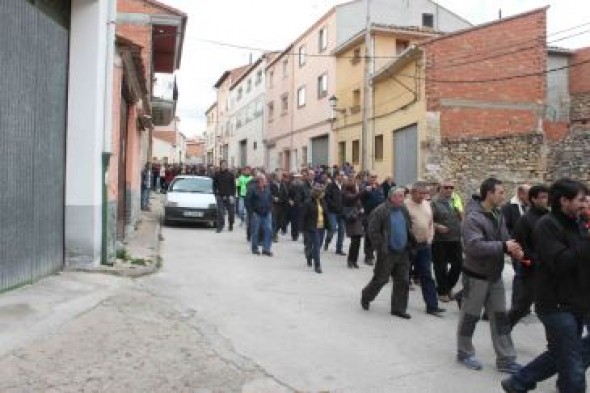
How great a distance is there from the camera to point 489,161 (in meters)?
22.3

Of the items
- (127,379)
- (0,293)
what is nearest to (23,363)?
(127,379)

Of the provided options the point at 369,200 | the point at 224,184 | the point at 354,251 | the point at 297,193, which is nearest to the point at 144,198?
the point at 224,184

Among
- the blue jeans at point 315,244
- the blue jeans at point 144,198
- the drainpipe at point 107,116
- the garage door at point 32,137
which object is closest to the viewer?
the garage door at point 32,137

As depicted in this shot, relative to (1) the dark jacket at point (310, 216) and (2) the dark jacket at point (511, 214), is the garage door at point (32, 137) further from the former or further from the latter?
(2) the dark jacket at point (511, 214)

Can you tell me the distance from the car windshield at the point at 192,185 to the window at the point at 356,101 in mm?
10943

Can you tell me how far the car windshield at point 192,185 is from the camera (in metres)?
19.7

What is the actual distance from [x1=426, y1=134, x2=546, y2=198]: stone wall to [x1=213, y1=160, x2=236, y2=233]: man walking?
7623 millimetres

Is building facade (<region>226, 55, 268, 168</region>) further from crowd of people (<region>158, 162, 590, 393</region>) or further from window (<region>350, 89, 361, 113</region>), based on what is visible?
crowd of people (<region>158, 162, 590, 393</region>)

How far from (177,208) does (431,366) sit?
43.6ft

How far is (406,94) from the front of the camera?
24266mm

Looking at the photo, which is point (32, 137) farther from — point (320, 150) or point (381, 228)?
point (320, 150)

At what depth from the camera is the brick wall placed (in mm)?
23391

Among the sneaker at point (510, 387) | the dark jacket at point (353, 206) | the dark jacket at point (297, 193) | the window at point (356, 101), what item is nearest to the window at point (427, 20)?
the window at point (356, 101)

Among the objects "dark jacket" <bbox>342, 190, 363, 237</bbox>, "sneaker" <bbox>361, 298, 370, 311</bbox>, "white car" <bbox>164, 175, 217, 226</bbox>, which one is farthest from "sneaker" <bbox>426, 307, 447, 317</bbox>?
"white car" <bbox>164, 175, 217, 226</bbox>
